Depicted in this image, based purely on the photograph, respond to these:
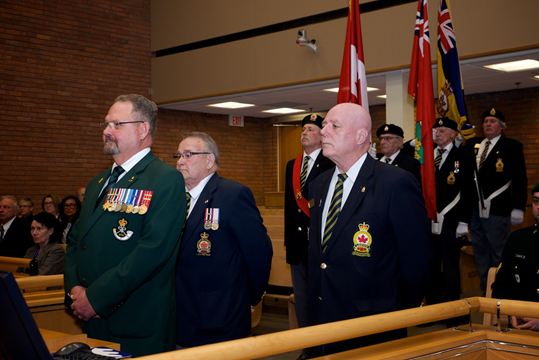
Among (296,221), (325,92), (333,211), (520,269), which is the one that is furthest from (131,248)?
(325,92)

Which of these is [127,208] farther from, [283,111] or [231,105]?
[283,111]

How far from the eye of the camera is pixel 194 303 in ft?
10.3

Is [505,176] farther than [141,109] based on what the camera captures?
Yes

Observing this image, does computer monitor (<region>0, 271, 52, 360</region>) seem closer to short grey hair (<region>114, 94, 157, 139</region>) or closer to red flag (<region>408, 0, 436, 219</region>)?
short grey hair (<region>114, 94, 157, 139</region>)

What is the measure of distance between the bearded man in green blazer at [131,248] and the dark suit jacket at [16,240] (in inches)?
203

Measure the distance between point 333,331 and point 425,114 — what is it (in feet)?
10.5

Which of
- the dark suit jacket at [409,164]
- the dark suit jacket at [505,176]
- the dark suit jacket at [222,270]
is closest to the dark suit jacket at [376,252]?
the dark suit jacket at [222,270]

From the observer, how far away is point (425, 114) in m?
4.77

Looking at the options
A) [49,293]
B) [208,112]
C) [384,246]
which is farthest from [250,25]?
[384,246]

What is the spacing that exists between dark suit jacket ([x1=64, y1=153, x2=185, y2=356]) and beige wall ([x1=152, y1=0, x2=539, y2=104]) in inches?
256

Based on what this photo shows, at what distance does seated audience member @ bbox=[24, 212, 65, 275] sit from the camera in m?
5.38

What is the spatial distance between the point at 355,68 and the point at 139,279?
296 cm

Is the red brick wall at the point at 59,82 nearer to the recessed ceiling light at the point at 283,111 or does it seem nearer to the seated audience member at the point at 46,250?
the recessed ceiling light at the point at 283,111

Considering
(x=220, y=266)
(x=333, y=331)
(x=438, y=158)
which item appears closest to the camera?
(x=333, y=331)
